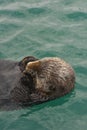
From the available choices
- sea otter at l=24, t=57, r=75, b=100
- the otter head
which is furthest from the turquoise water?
the otter head

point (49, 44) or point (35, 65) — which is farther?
point (49, 44)

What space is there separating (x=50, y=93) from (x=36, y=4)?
246 inches

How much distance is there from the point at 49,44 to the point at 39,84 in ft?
11.3

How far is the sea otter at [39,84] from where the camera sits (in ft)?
21.7

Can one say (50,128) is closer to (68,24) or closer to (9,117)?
(9,117)

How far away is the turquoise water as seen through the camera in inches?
273

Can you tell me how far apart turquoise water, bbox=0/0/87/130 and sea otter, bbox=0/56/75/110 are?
9.8 inches

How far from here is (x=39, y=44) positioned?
9969mm

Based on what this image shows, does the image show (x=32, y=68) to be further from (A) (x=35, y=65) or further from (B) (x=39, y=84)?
(B) (x=39, y=84)

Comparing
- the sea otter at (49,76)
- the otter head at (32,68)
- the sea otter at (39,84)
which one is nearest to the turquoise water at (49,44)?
the sea otter at (39,84)

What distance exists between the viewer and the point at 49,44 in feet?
32.6

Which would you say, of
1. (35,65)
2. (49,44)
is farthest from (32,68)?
(49,44)

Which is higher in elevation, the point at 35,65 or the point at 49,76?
the point at 35,65

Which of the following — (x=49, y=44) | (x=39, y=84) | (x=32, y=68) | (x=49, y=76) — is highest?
(x=32, y=68)
